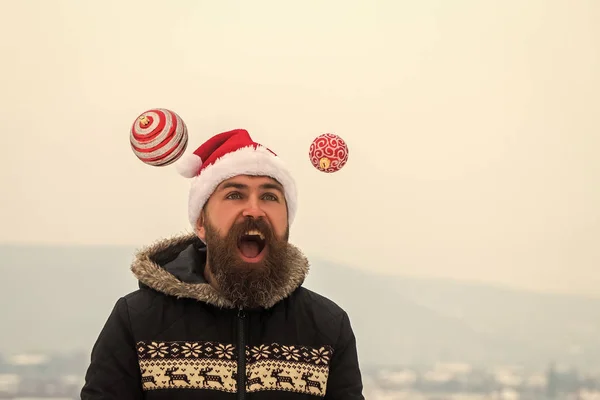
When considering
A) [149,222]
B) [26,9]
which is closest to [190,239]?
[149,222]

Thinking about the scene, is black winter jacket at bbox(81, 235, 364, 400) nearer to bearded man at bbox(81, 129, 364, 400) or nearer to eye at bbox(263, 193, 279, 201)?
bearded man at bbox(81, 129, 364, 400)

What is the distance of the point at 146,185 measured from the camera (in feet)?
8.09

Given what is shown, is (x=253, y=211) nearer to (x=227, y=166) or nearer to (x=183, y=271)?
(x=227, y=166)

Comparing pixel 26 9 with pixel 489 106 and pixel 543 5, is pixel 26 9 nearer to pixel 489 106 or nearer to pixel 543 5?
pixel 489 106

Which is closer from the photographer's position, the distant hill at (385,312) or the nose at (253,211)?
the nose at (253,211)

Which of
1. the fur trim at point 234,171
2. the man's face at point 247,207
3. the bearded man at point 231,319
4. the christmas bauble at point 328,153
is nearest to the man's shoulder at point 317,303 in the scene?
the bearded man at point 231,319

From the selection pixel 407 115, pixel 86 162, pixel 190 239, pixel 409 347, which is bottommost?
pixel 409 347

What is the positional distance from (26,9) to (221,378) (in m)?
1.56

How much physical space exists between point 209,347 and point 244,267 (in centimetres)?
20

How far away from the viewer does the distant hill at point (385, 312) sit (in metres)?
2.42

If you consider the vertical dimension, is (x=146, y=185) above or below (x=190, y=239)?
above

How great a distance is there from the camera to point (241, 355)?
5.48 ft

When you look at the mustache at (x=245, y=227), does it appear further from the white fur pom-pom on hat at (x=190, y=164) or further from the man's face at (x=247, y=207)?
the white fur pom-pom on hat at (x=190, y=164)

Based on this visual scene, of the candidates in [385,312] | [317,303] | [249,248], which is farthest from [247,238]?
[385,312]
